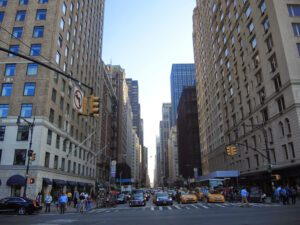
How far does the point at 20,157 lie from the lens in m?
38.1

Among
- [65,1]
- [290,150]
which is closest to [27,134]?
[65,1]

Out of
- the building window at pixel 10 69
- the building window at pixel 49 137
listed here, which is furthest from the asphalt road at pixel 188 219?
the building window at pixel 10 69

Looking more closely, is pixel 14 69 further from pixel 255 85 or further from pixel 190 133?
pixel 190 133

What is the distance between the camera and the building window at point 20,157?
37.9 m

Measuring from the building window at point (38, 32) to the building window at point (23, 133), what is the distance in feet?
49.4

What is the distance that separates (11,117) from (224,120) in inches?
2001

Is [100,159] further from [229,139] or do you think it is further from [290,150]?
[290,150]

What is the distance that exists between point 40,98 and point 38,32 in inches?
458

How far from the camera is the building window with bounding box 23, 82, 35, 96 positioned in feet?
134

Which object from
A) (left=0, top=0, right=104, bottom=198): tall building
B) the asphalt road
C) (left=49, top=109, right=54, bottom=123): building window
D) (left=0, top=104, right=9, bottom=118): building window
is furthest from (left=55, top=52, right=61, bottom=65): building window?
the asphalt road

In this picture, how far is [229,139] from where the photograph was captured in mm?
68125

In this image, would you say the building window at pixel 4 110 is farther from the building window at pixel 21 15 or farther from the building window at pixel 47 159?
the building window at pixel 21 15

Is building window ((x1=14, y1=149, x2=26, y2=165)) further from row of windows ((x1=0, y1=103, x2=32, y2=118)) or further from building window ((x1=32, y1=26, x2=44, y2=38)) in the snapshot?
building window ((x1=32, y1=26, x2=44, y2=38))

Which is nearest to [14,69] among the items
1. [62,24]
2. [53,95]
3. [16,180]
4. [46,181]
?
[53,95]
